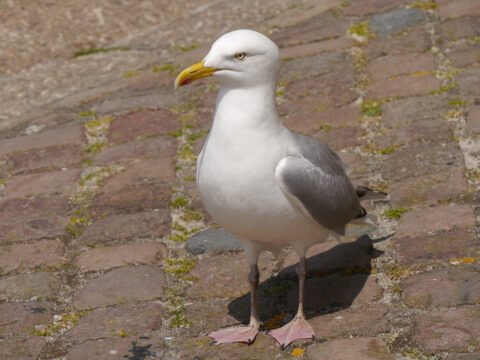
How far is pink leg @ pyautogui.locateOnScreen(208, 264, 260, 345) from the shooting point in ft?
11.4

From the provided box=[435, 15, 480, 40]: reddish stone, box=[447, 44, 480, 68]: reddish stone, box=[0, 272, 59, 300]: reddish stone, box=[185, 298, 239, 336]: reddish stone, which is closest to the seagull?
box=[185, 298, 239, 336]: reddish stone

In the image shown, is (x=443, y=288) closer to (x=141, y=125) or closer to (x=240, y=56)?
(x=240, y=56)

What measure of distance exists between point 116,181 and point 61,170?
0.46m

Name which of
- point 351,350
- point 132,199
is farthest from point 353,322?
point 132,199

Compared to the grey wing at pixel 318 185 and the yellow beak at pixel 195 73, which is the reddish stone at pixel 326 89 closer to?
the grey wing at pixel 318 185

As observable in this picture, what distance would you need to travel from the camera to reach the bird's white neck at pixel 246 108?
3246 millimetres

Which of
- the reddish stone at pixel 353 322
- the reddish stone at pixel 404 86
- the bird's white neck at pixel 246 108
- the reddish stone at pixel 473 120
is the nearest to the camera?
the bird's white neck at pixel 246 108

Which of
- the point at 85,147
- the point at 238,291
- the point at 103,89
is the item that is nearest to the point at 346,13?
the point at 103,89

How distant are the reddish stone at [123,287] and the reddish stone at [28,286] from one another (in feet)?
0.58

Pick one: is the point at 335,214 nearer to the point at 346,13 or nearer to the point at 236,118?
the point at 236,118

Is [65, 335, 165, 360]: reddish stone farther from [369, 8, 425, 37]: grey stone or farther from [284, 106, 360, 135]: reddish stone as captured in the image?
[369, 8, 425, 37]: grey stone

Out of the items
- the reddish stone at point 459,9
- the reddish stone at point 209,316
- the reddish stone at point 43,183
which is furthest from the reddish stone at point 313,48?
the reddish stone at point 209,316

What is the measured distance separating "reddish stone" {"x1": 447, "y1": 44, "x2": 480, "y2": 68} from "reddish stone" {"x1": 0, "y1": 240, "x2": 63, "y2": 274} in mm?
3157

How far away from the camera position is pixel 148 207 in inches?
186
